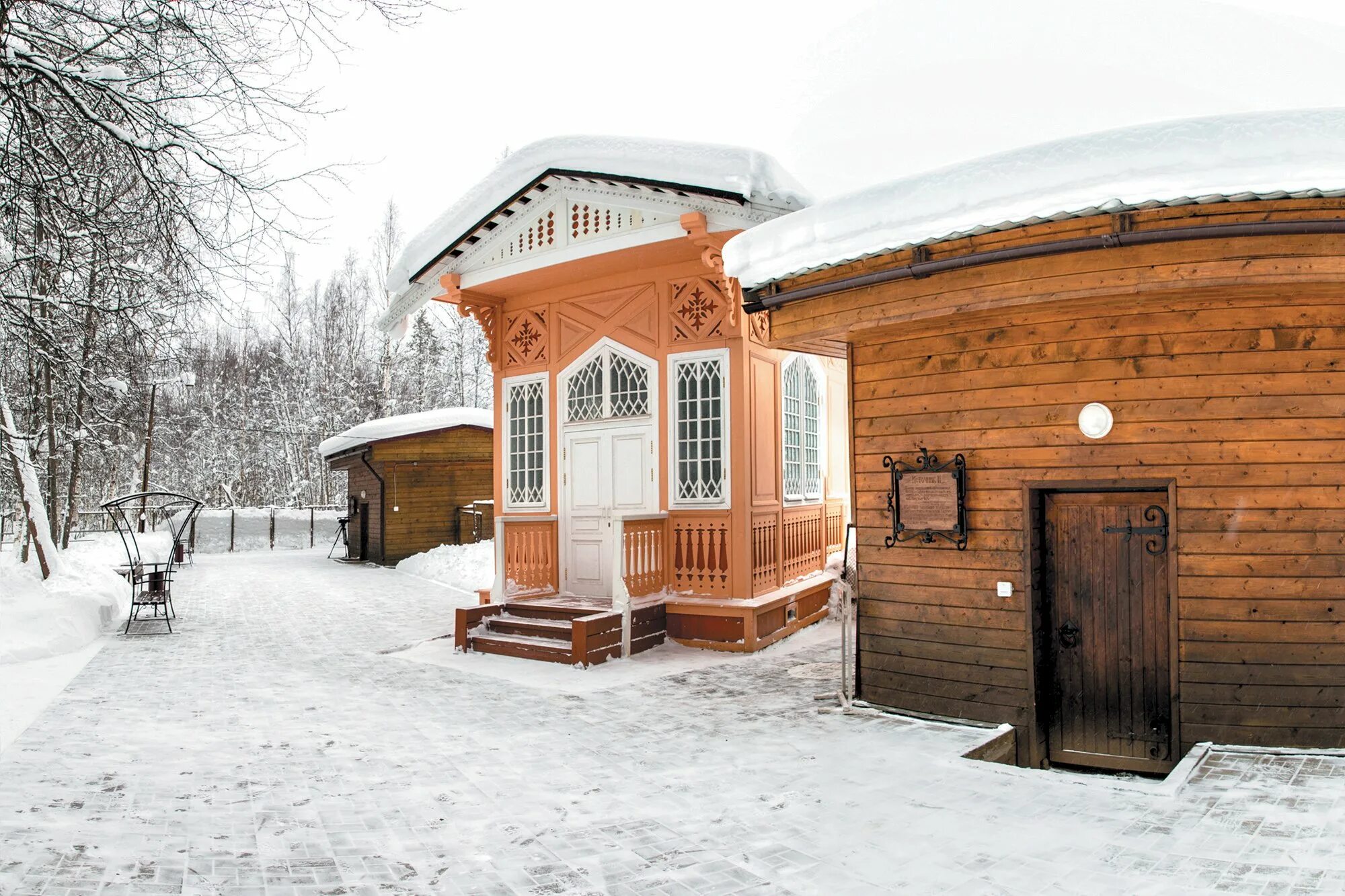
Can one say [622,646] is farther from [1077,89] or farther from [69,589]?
[69,589]

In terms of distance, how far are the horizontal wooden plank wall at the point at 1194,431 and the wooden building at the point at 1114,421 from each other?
0.04 ft

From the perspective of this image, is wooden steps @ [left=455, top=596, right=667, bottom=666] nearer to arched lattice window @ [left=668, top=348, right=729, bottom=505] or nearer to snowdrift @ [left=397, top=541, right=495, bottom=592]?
arched lattice window @ [left=668, top=348, right=729, bottom=505]

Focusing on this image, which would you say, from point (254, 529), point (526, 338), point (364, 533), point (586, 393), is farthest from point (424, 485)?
point (254, 529)

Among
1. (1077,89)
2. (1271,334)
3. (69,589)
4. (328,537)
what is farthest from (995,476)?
(328,537)

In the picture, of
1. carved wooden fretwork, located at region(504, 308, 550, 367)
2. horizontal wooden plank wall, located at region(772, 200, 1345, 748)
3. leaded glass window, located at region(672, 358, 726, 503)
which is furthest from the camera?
carved wooden fretwork, located at region(504, 308, 550, 367)

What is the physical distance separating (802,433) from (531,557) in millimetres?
3805

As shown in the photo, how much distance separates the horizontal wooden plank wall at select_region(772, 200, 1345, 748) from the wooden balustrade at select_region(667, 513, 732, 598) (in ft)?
11.6

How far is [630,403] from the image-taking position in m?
9.93

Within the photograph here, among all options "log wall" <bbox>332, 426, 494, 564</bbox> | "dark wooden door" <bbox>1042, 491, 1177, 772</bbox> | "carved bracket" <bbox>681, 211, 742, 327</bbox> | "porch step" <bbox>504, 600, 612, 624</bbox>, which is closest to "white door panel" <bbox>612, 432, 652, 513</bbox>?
"porch step" <bbox>504, 600, 612, 624</bbox>

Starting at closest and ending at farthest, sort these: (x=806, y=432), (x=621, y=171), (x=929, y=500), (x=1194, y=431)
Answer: (x=1194, y=431) < (x=929, y=500) < (x=621, y=171) < (x=806, y=432)

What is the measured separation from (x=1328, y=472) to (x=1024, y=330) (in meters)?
1.91

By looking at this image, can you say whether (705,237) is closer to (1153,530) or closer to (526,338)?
(526,338)

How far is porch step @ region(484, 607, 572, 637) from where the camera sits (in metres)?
8.91

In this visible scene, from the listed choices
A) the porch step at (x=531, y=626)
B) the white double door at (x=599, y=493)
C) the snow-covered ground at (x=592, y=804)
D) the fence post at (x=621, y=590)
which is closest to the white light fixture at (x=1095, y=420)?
the snow-covered ground at (x=592, y=804)
